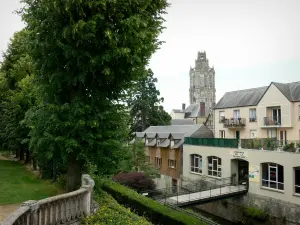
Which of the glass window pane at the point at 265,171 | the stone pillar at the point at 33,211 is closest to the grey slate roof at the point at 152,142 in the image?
the glass window pane at the point at 265,171

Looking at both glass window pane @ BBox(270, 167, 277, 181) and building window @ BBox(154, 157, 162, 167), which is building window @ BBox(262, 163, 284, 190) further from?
building window @ BBox(154, 157, 162, 167)

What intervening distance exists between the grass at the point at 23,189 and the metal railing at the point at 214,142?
57.0 feet

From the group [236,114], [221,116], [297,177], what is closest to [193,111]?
[221,116]

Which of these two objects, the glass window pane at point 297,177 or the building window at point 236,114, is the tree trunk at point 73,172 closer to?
the glass window pane at point 297,177

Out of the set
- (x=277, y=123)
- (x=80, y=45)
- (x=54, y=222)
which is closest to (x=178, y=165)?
(x=277, y=123)

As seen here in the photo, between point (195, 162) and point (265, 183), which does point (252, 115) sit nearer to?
point (195, 162)

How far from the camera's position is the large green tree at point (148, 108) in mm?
49375

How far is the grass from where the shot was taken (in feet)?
47.4

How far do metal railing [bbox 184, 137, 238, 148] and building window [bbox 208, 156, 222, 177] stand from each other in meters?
1.54

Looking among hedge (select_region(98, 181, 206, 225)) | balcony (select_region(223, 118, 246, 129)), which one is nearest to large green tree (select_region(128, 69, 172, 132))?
balcony (select_region(223, 118, 246, 129))

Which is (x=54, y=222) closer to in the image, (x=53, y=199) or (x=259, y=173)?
(x=53, y=199)

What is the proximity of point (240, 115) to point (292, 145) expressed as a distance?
42.2 ft

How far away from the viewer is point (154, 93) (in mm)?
50750

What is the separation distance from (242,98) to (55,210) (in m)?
31.0
